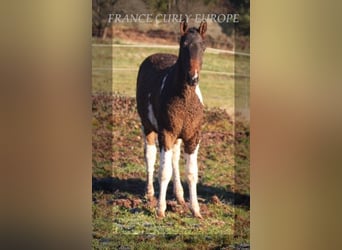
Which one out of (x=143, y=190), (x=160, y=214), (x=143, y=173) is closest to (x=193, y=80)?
(x=143, y=173)

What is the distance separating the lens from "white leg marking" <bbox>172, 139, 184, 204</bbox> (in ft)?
14.1

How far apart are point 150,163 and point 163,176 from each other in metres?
0.15

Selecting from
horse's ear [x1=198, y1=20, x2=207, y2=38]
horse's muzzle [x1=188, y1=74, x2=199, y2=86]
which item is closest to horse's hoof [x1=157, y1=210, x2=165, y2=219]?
horse's muzzle [x1=188, y1=74, x2=199, y2=86]

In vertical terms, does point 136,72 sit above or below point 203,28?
below

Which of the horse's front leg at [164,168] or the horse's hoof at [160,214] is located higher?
the horse's front leg at [164,168]

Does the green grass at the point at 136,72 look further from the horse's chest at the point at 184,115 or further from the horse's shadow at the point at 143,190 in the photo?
the horse's shadow at the point at 143,190

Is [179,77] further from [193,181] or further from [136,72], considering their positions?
[193,181]

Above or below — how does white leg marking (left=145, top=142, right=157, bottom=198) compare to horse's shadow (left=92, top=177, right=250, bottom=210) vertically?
above

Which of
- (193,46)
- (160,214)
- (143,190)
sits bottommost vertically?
(160,214)

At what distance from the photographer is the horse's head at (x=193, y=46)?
167 inches

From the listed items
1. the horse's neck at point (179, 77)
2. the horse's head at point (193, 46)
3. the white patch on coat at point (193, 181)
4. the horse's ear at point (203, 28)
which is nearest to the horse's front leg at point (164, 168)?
the white patch on coat at point (193, 181)

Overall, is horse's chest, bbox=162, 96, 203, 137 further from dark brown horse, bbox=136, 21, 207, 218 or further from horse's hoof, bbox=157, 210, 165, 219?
horse's hoof, bbox=157, 210, 165, 219

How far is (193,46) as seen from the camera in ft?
13.9
